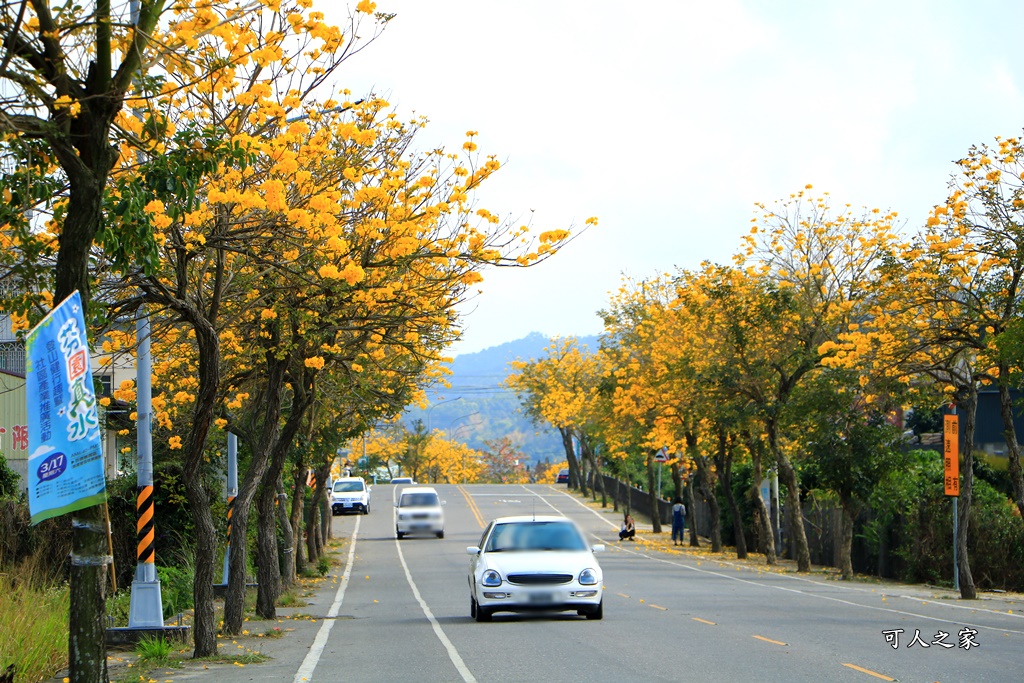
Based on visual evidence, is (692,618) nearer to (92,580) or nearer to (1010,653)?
(1010,653)

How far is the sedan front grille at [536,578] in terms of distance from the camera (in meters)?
16.9

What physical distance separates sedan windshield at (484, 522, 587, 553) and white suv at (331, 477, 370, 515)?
45.9m

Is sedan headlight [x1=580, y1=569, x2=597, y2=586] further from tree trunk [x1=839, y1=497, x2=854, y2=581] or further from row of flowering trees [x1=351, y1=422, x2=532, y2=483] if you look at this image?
row of flowering trees [x1=351, y1=422, x2=532, y2=483]

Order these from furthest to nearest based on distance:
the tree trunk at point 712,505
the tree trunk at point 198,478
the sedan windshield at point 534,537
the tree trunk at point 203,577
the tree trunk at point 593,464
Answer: the tree trunk at point 593,464 < the tree trunk at point 712,505 < the sedan windshield at point 534,537 < the tree trunk at point 203,577 < the tree trunk at point 198,478

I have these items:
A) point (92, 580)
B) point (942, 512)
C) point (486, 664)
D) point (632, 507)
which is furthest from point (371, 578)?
point (632, 507)

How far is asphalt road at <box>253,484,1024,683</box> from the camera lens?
11938 mm

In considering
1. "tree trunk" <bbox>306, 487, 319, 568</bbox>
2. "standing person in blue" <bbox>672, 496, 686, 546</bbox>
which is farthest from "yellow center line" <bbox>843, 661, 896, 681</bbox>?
"standing person in blue" <bbox>672, 496, 686, 546</bbox>

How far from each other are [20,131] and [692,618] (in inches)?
519

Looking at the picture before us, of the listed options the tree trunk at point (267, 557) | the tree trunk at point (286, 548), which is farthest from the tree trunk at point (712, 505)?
the tree trunk at point (267, 557)

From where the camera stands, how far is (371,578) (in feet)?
105

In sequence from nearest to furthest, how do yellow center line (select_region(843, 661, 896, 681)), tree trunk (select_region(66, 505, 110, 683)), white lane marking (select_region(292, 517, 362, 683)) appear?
tree trunk (select_region(66, 505, 110, 683)), yellow center line (select_region(843, 661, 896, 681)), white lane marking (select_region(292, 517, 362, 683))

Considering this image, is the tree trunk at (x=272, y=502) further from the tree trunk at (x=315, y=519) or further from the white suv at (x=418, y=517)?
the white suv at (x=418, y=517)

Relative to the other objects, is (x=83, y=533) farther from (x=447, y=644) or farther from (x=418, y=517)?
(x=418, y=517)

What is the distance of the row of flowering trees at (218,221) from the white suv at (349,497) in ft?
140
